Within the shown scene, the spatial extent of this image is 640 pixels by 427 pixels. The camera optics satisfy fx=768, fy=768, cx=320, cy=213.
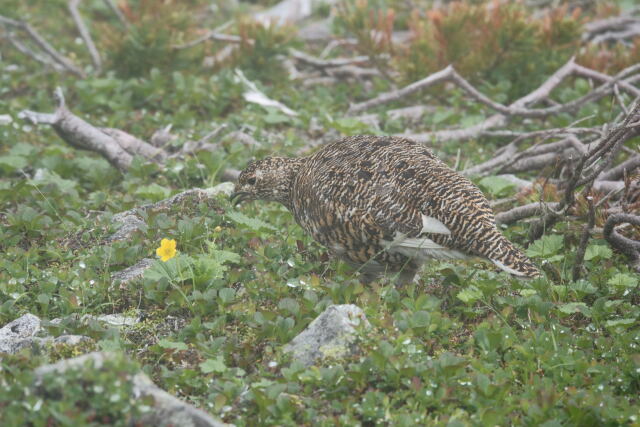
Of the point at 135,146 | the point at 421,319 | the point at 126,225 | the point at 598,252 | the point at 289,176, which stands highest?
the point at 289,176

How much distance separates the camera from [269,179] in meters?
5.24

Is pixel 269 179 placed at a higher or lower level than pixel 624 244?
higher

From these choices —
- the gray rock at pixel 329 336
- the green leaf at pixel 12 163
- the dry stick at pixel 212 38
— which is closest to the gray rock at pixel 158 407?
the gray rock at pixel 329 336

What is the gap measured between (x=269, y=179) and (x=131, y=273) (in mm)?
1142

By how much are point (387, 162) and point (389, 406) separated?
152 cm

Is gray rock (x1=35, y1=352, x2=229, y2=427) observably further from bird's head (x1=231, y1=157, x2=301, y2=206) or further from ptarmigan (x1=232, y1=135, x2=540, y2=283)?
bird's head (x1=231, y1=157, x2=301, y2=206)

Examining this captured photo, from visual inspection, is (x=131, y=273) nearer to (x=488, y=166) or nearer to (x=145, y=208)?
(x=145, y=208)

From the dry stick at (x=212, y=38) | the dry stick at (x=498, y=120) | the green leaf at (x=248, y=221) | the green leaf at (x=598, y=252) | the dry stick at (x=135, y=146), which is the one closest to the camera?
the green leaf at (x=598, y=252)

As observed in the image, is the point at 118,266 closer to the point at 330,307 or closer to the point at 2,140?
the point at 330,307

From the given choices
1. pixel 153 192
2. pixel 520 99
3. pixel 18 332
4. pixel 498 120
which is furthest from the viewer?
pixel 498 120

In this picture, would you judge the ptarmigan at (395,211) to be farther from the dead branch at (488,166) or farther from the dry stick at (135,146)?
the dry stick at (135,146)

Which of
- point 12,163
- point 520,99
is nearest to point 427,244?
point 520,99

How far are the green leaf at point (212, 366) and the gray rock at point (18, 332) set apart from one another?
92cm

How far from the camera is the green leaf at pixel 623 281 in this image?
449cm
